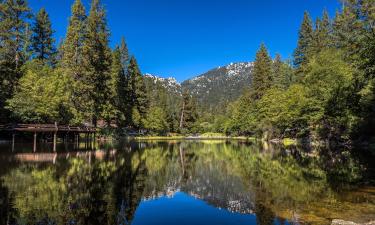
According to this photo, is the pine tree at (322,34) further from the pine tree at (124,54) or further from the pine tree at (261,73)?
the pine tree at (124,54)

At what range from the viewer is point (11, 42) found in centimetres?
4475

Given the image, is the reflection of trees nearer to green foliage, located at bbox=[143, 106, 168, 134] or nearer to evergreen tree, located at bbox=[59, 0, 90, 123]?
evergreen tree, located at bbox=[59, 0, 90, 123]

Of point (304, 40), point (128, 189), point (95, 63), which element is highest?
point (304, 40)

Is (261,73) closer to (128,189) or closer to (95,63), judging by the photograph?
(95,63)

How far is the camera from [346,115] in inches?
1574

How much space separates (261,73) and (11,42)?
5696 centimetres

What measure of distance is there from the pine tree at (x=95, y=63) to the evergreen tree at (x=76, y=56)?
63cm

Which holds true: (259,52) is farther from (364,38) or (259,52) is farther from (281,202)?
(281,202)

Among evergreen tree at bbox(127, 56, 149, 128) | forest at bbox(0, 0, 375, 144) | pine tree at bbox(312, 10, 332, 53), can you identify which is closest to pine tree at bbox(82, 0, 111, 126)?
forest at bbox(0, 0, 375, 144)

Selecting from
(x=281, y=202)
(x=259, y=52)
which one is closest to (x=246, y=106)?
(x=259, y=52)

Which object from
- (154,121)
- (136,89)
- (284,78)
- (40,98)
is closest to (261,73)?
(284,78)

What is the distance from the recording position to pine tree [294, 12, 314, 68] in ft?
259

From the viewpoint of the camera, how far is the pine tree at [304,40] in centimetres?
7900

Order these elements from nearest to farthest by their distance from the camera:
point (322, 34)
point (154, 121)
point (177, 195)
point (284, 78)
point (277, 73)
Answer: point (177, 195)
point (322, 34)
point (284, 78)
point (154, 121)
point (277, 73)
